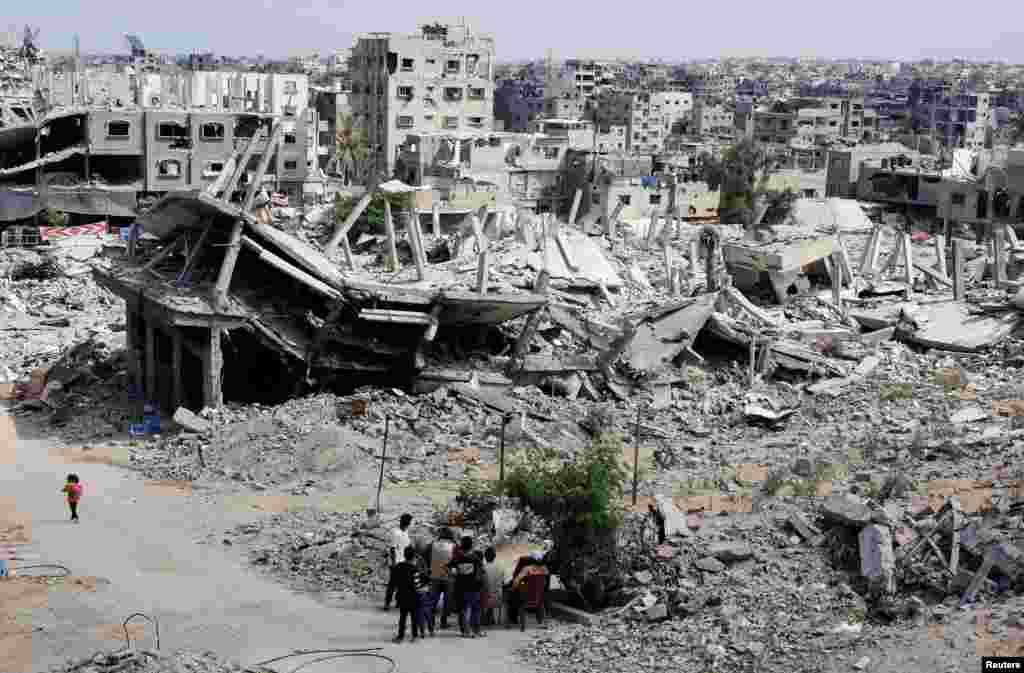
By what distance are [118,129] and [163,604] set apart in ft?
116

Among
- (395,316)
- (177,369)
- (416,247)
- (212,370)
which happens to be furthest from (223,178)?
(416,247)

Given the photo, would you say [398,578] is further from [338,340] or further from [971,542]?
[338,340]

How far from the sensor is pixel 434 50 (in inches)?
2467

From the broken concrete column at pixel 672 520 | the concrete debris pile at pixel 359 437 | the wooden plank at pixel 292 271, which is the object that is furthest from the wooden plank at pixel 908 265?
the broken concrete column at pixel 672 520

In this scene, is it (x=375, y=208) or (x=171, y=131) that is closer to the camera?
(x=375, y=208)

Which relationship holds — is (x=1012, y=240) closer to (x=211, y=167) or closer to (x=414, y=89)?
(x=211, y=167)

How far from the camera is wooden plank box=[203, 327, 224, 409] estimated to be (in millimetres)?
19547

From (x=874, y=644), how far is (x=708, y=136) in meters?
71.4

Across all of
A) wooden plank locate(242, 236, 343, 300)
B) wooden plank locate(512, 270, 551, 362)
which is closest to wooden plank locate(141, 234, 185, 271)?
wooden plank locate(242, 236, 343, 300)

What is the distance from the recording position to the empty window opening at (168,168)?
45.8 metres

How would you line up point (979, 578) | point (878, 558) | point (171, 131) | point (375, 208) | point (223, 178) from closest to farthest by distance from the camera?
point (979, 578)
point (878, 558)
point (223, 178)
point (375, 208)
point (171, 131)

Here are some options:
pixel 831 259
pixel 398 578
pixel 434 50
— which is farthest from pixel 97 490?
pixel 434 50

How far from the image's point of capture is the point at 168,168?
46.0 metres

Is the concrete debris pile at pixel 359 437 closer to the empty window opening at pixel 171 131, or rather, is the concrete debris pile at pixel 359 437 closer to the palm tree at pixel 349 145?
the empty window opening at pixel 171 131
